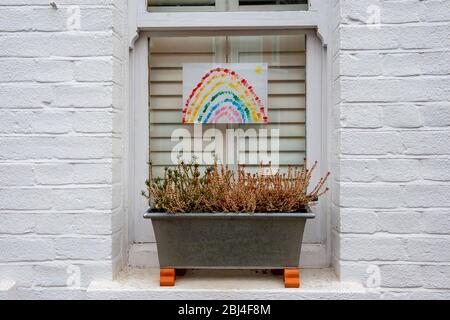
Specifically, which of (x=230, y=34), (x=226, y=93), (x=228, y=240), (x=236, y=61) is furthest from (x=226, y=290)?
(x=230, y=34)

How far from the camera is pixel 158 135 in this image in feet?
7.81

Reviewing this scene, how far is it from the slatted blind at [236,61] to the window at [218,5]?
0.14m

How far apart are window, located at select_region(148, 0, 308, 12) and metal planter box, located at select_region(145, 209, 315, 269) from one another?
989 mm

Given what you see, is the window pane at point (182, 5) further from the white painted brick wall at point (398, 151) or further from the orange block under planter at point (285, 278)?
the orange block under planter at point (285, 278)

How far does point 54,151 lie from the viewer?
2096 millimetres

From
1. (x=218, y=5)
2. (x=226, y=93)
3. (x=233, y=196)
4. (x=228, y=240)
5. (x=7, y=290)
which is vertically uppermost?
(x=218, y=5)

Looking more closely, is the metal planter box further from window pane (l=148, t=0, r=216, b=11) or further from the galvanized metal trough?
window pane (l=148, t=0, r=216, b=11)

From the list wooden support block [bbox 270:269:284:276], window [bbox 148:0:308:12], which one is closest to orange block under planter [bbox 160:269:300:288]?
wooden support block [bbox 270:269:284:276]

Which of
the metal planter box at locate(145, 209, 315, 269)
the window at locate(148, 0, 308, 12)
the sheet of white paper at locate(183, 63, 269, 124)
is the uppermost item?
the window at locate(148, 0, 308, 12)

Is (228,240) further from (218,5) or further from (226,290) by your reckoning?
(218,5)

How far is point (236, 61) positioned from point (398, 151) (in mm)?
836

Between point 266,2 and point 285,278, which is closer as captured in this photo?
point 285,278

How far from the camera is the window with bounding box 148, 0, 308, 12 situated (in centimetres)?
234

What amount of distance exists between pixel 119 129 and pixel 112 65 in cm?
28
